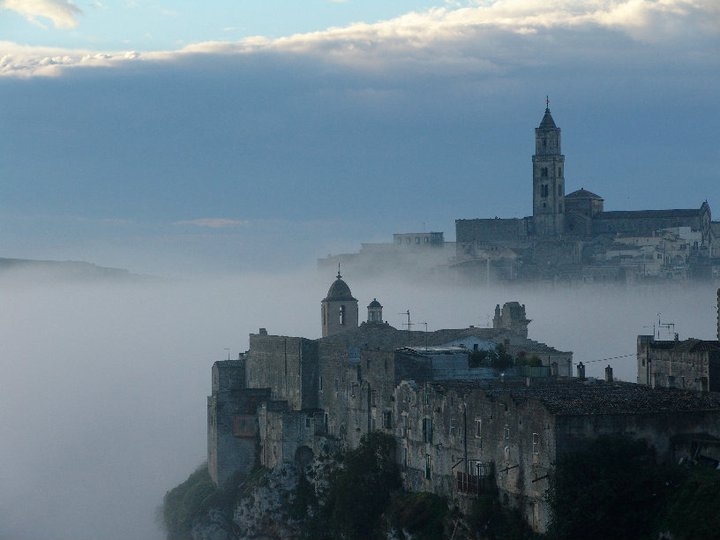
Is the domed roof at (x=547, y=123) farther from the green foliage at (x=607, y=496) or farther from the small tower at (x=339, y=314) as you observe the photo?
the green foliage at (x=607, y=496)

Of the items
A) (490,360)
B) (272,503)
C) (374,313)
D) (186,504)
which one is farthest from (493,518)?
(186,504)

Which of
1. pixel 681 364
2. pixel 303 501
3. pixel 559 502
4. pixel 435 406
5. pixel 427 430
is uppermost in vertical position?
pixel 681 364

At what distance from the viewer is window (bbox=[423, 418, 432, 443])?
6762 cm

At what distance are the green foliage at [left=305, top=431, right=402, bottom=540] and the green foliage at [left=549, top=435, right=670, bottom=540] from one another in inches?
592

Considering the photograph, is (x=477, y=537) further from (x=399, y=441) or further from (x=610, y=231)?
(x=610, y=231)

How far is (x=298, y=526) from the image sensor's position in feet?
255

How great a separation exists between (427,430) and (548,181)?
346 feet

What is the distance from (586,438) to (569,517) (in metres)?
2.90

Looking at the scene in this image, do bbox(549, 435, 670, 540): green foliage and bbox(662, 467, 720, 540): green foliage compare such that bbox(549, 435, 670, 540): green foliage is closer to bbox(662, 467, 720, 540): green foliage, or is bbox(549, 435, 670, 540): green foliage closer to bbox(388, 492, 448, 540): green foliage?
bbox(662, 467, 720, 540): green foliage

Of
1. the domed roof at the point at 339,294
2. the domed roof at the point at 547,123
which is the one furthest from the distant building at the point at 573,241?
the domed roof at the point at 339,294

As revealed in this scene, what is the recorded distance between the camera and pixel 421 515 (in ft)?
218

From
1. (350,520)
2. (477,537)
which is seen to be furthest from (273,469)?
(477,537)

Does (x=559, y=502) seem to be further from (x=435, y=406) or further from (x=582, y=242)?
(x=582, y=242)

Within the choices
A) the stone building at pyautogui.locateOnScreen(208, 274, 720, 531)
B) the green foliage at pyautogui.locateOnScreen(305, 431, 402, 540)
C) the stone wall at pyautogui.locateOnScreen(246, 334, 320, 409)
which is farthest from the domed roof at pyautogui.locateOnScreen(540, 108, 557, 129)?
the green foliage at pyautogui.locateOnScreen(305, 431, 402, 540)
